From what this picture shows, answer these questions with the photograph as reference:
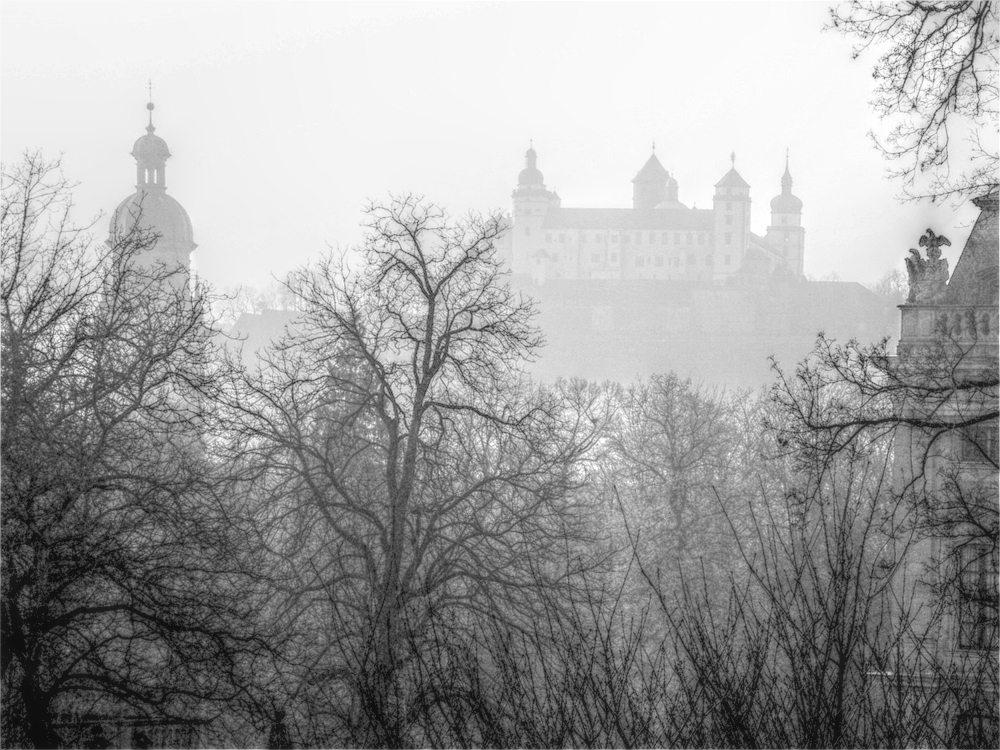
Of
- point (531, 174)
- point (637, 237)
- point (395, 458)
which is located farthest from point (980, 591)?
point (531, 174)

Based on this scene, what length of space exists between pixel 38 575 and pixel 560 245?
70895mm

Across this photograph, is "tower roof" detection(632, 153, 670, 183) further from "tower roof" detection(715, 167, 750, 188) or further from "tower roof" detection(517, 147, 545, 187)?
"tower roof" detection(517, 147, 545, 187)

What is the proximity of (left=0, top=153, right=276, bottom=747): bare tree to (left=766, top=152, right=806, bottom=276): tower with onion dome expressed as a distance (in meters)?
61.7

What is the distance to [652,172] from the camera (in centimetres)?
7856

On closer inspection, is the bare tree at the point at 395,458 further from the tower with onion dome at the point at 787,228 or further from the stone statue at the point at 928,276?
the tower with onion dome at the point at 787,228

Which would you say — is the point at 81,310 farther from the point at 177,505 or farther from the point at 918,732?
the point at 918,732

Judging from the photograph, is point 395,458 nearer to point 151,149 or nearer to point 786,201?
point 151,149

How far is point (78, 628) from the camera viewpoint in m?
6.13

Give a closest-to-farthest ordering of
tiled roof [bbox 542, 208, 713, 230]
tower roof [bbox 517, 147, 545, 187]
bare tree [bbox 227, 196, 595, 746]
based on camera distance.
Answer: bare tree [bbox 227, 196, 595, 746], tiled roof [bbox 542, 208, 713, 230], tower roof [bbox 517, 147, 545, 187]

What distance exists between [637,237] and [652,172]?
6.53 meters

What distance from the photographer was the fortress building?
240ft

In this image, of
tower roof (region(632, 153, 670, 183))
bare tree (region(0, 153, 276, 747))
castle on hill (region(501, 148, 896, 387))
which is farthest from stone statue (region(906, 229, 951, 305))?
tower roof (region(632, 153, 670, 183))

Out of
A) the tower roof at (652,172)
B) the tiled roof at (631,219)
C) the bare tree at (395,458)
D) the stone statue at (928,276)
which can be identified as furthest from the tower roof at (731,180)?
the bare tree at (395,458)

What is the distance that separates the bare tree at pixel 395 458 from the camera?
7.18m
